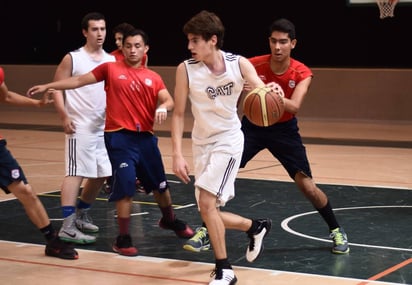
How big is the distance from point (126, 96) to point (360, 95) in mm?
11672

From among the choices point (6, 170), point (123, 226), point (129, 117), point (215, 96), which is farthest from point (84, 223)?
point (215, 96)

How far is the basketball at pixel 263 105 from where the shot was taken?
20.3 feet

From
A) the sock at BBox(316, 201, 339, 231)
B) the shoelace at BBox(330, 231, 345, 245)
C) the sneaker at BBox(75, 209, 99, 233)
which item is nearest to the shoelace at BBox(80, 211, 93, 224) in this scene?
the sneaker at BBox(75, 209, 99, 233)

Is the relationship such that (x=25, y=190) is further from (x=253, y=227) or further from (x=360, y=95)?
(x=360, y=95)

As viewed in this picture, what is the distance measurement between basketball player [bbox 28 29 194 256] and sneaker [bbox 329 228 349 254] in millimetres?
1492

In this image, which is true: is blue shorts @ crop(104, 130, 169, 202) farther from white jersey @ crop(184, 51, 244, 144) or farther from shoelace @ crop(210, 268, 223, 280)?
shoelace @ crop(210, 268, 223, 280)

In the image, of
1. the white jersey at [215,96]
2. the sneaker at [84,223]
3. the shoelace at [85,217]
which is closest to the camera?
the white jersey at [215,96]

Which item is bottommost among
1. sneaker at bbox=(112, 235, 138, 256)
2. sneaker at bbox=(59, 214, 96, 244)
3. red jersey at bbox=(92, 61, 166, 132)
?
sneaker at bbox=(59, 214, 96, 244)

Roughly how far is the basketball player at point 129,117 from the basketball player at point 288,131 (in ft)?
2.67

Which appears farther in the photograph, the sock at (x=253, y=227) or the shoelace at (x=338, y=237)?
the shoelace at (x=338, y=237)

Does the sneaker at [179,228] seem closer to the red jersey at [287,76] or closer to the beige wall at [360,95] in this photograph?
the red jersey at [287,76]

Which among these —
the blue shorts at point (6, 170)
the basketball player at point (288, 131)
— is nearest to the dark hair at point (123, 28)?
the basketball player at point (288, 131)

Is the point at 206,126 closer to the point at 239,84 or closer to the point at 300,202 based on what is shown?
the point at 239,84

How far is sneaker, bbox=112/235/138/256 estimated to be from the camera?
6.96 m
